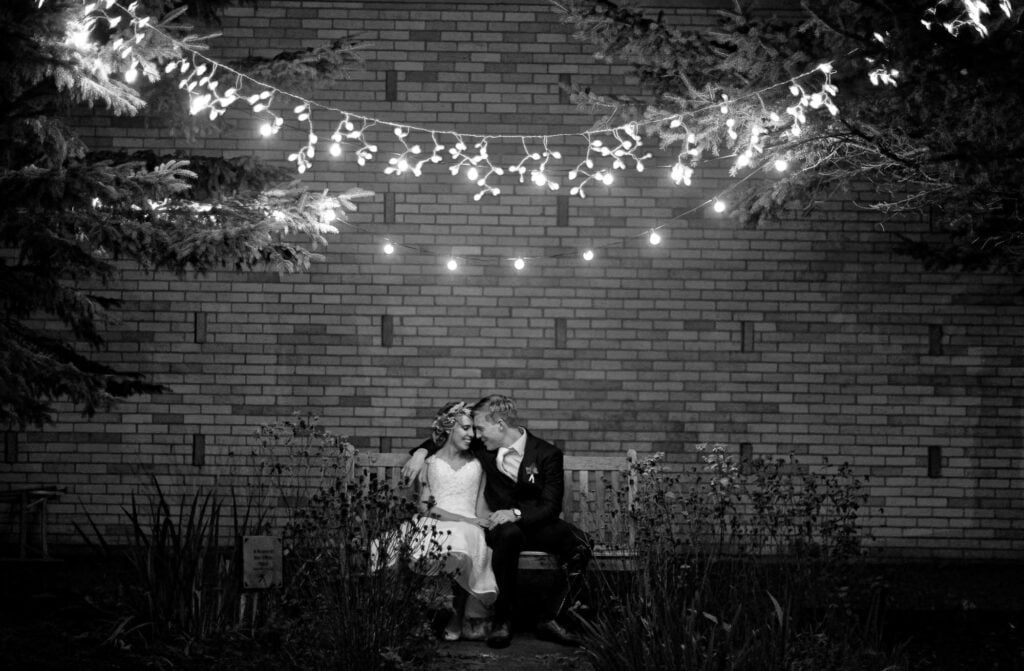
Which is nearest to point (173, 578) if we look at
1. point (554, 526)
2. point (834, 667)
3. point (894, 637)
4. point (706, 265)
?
point (554, 526)

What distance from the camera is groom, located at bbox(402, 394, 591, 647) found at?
617cm

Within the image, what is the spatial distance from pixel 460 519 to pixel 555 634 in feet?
3.09

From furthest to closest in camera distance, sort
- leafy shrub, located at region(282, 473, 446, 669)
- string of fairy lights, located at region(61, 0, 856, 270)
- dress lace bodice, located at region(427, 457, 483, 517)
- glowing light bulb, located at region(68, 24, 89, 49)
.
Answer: dress lace bodice, located at region(427, 457, 483, 517), string of fairy lights, located at region(61, 0, 856, 270), glowing light bulb, located at region(68, 24, 89, 49), leafy shrub, located at region(282, 473, 446, 669)

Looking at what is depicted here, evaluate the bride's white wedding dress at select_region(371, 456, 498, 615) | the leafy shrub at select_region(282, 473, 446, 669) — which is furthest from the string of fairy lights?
the leafy shrub at select_region(282, 473, 446, 669)

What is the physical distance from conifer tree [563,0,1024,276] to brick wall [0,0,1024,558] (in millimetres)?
1472

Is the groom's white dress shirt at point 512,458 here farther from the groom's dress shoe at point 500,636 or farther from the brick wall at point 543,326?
the brick wall at point 543,326

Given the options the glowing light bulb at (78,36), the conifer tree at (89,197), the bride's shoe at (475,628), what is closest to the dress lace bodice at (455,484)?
the bride's shoe at (475,628)

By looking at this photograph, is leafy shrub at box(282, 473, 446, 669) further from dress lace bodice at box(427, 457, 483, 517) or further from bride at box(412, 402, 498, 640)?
dress lace bodice at box(427, 457, 483, 517)

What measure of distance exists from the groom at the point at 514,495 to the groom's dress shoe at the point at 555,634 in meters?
0.05

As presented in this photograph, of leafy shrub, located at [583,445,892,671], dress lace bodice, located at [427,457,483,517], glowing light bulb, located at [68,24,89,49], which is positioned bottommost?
leafy shrub, located at [583,445,892,671]

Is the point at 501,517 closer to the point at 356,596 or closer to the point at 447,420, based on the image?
the point at 447,420

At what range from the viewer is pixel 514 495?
671 cm

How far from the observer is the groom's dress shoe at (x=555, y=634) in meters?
5.84

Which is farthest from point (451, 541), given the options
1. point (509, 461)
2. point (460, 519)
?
point (509, 461)
